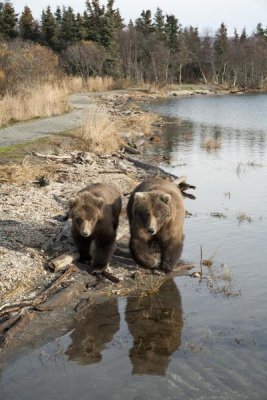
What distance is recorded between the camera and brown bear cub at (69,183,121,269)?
703cm

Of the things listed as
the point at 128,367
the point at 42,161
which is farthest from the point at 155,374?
the point at 42,161

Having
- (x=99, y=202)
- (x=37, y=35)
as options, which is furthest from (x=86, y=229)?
(x=37, y=35)

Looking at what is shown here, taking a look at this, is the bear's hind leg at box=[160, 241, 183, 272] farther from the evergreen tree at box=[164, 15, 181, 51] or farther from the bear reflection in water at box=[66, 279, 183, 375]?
the evergreen tree at box=[164, 15, 181, 51]

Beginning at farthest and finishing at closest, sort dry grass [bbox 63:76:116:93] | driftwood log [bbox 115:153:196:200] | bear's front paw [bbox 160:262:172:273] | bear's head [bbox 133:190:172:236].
→ dry grass [bbox 63:76:116:93] < driftwood log [bbox 115:153:196:200] < bear's front paw [bbox 160:262:172:273] < bear's head [bbox 133:190:172:236]

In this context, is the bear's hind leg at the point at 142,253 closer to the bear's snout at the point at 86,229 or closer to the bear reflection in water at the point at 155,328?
the bear reflection in water at the point at 155,328

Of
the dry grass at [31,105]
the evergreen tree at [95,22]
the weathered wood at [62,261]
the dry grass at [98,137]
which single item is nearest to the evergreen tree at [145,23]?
the evergreen tree at [95,22]

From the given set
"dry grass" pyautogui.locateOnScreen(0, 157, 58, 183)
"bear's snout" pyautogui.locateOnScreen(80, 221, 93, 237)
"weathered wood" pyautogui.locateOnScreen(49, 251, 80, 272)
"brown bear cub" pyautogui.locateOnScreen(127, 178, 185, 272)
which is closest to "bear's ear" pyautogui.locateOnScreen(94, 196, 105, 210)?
"bear's snout" pyautogui.locateOnScreen(80, 221, 93, 237)

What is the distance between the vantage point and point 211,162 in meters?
20.2

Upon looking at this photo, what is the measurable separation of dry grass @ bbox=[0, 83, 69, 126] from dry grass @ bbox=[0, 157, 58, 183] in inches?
389

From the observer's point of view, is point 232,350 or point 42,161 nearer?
point 232,350

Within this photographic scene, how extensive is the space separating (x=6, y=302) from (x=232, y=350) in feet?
9.13

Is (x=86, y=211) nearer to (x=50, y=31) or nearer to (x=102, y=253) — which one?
(x=102, y=253)

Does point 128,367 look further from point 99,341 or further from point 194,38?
point 194,38

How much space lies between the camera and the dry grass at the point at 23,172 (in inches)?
480
